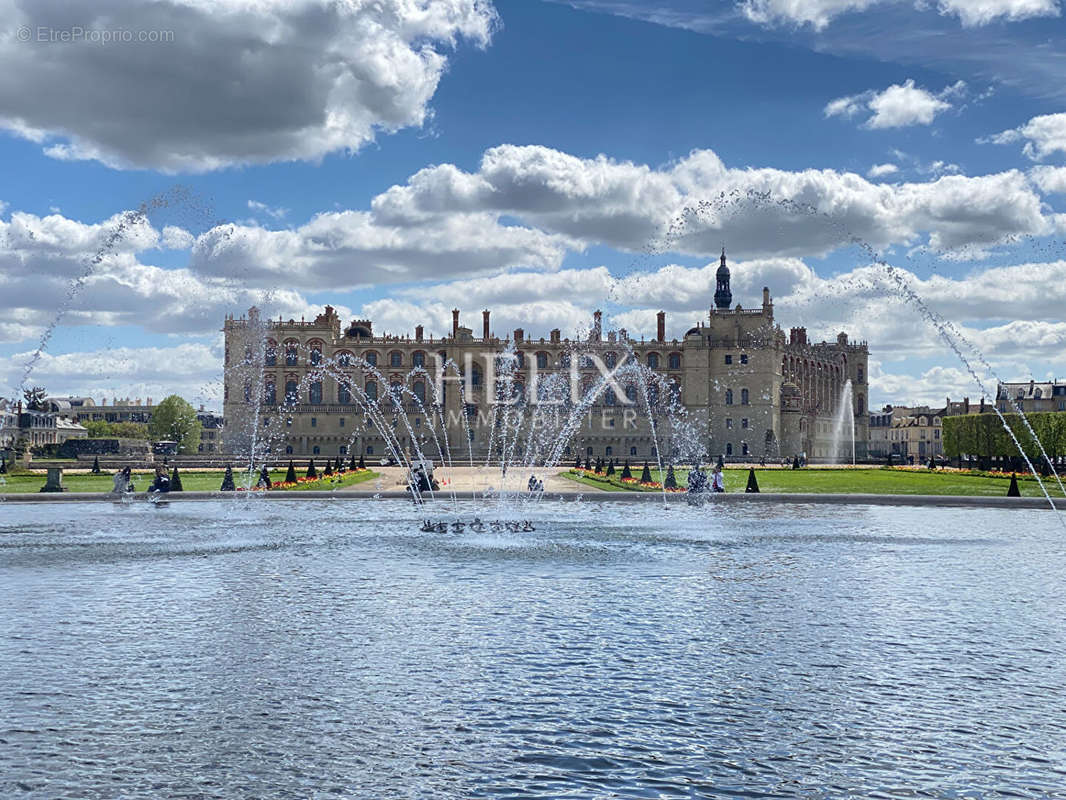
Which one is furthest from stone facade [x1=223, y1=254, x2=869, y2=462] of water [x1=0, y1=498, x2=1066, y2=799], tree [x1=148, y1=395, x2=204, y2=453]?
water [x1=0, y1=498, x2=1066, y2=799]

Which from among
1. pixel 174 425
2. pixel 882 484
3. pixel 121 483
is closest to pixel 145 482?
pixel 121 483

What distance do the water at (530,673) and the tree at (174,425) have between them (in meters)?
107

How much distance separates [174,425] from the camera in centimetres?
12450

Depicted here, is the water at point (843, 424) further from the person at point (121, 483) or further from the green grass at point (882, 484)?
the person at point (121, 483)

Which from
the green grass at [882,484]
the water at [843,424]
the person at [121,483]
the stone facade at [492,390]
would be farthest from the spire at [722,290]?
the person at [121,483]

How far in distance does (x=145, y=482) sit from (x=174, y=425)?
258ft

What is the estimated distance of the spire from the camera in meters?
112

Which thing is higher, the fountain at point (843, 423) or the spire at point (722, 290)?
the spire at point (722, 290)

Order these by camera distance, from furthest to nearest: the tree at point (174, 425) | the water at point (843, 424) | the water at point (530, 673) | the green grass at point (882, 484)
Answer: the tree at point (174, 425)
the water at point (843, 424)
the green grass at point (882, 484)
the water at point (530, 673)

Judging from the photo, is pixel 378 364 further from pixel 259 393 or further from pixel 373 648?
pixel 373 648

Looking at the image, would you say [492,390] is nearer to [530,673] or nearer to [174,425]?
[174,425]

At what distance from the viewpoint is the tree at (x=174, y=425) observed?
124375 mm

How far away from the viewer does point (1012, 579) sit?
60.3ft

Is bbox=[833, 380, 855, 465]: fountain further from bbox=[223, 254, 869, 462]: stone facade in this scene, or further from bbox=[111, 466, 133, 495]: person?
bbox=[111, 466, 133, 495]: person
